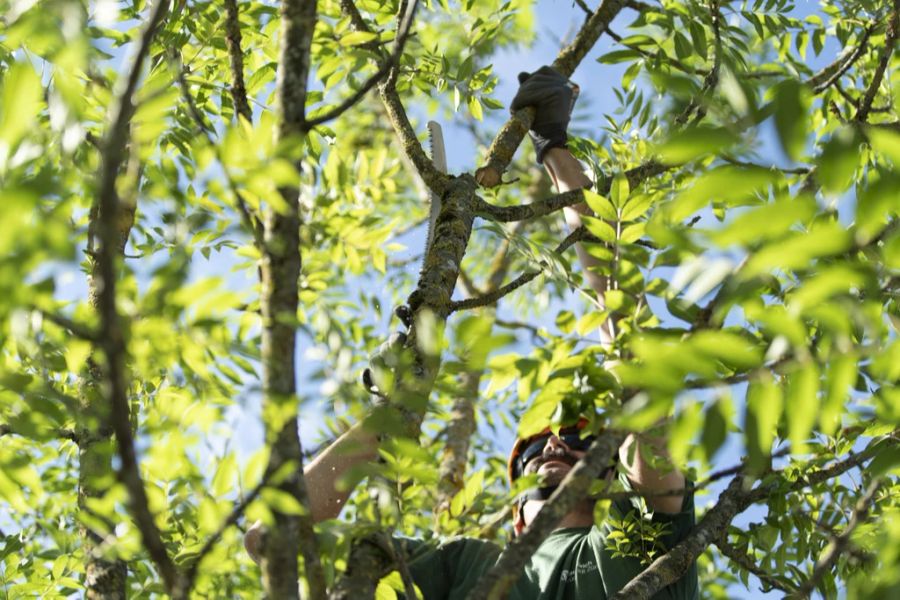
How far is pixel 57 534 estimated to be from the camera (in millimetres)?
3367

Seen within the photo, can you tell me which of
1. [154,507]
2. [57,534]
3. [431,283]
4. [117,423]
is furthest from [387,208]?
[117,423]

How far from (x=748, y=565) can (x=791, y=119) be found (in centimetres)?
176

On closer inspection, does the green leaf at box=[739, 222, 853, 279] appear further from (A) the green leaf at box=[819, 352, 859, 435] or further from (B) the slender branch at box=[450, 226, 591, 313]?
(B) the slender branch at box=[450, 226, 591, 313]

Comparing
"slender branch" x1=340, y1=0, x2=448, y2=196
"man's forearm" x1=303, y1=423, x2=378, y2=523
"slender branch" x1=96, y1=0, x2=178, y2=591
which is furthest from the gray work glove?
"slender branch" x1=96, y1=0, x2=178, y2=591

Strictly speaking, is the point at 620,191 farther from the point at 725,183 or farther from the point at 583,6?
the point at 583,6

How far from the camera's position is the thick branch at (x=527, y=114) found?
3.29 m

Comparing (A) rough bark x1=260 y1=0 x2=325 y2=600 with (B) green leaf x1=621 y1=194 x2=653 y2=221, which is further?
(B) green leaf x1=621 y1=194 x2=653 y2=221

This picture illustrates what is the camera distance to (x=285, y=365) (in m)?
1.57

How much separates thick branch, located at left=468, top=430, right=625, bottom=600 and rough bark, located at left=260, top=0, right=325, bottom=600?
302mm

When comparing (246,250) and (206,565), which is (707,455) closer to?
(206,565)

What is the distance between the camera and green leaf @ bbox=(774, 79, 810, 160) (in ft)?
4.11

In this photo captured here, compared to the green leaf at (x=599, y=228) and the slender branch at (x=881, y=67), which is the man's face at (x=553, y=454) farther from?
the green leaf at (x=599, y=228)

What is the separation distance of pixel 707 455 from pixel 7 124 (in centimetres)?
103

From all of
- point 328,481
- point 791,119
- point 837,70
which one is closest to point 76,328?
point 791,119
